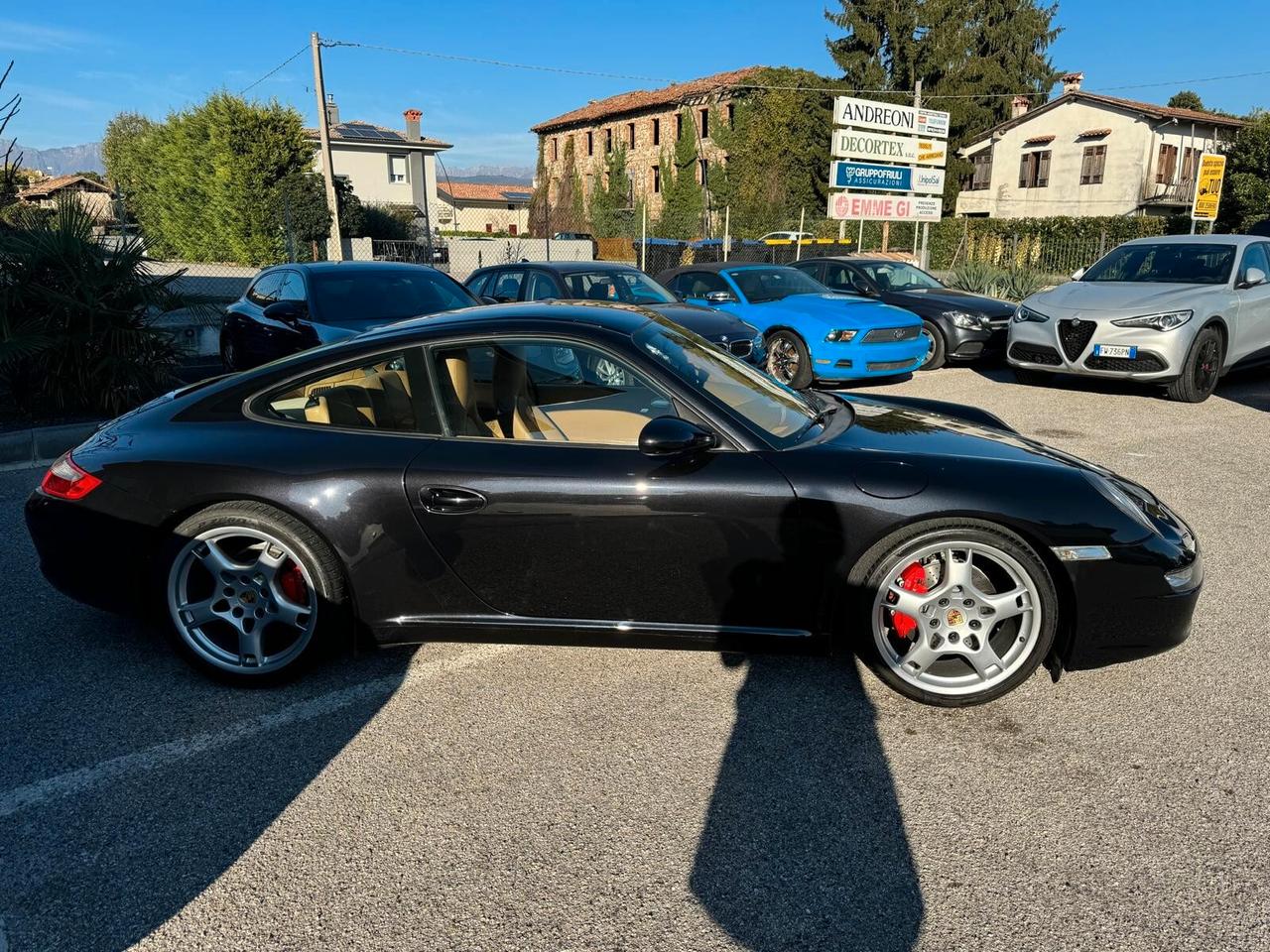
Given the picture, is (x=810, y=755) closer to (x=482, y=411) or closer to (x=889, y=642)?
(x=889, y=642)

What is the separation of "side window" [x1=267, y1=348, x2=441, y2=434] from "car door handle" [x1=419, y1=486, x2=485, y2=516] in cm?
26

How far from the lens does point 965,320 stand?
36.2 ft

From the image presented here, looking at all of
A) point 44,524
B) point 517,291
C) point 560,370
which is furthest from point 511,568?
point 517,291

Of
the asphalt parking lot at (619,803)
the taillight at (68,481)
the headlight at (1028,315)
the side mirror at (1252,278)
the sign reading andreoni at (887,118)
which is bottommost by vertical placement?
the asphalt parking lot at (619,803)

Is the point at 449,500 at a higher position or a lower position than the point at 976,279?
lower

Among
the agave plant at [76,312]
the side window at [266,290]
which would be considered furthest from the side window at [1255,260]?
the agave plant at [76,312]

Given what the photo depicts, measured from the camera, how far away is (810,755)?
9.34 feet

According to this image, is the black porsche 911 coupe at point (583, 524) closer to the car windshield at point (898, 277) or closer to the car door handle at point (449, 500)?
the car door handle at point (449, 500)

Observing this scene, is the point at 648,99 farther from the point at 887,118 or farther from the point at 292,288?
the point at 292,288

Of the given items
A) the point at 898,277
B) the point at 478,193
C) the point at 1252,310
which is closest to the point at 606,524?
the point at 1252,310

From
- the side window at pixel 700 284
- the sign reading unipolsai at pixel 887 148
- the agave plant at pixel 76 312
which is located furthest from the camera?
the sign reading unipolsai at pixel 887 148

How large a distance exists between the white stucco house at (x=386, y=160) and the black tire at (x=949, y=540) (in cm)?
5377

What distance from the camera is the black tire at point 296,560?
318cm

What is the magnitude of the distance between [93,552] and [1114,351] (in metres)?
8.83
